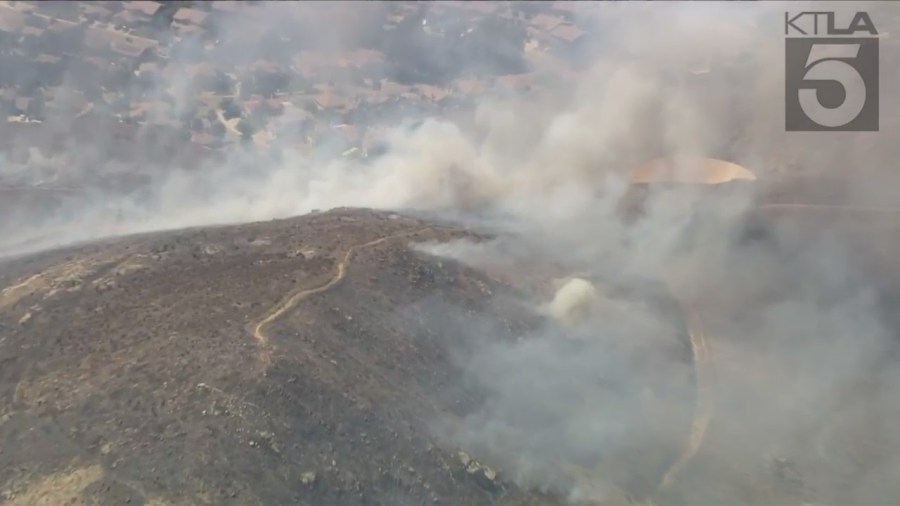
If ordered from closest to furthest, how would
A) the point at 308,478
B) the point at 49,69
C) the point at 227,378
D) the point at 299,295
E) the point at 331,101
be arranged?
the point at 308,478
the point at 227,378
the point at 299,295
the point at 49,69
the point at 331,101

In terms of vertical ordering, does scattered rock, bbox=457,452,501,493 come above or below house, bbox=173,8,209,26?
below

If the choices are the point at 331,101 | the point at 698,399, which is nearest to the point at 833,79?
the point at 698,399

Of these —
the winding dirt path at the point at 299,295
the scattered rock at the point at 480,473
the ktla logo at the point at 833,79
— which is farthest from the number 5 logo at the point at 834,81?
the scattered rock at the point at 480,473

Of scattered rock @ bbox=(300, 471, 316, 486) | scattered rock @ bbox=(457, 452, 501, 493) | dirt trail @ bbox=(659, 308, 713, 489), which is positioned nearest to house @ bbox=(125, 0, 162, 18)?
dirt trail @ bbox=(659, 308, 713, 489)

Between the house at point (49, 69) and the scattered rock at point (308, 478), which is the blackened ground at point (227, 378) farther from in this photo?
the house at point (49, 69)

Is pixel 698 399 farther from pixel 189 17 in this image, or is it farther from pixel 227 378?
pixel 189 17

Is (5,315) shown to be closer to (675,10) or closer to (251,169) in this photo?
(251,169)

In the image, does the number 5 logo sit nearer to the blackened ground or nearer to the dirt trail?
the dirt trail
